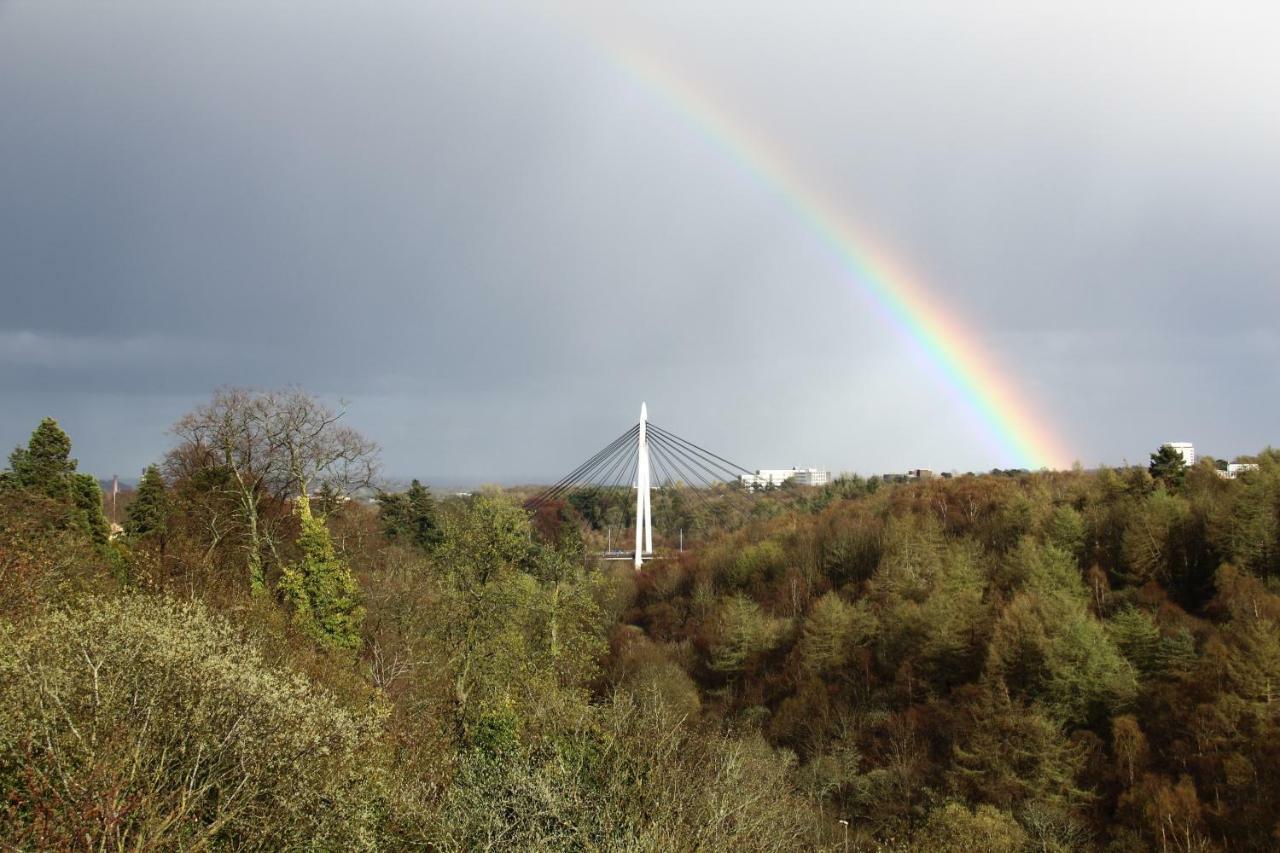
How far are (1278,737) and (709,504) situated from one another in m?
63.1

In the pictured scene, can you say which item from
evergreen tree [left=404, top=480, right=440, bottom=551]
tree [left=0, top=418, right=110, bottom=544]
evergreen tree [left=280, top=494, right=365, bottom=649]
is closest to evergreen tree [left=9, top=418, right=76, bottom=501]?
tree [left=0, top=418, right=110, bottom=544]

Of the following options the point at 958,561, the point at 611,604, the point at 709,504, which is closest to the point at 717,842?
the point at 958,561

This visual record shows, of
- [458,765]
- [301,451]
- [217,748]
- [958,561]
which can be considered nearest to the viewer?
[217,748]

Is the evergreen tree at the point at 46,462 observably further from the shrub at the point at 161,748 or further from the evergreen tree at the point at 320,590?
the shrub at the point at 161,748

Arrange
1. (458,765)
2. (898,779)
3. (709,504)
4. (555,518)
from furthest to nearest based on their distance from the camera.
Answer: (709,504) < (555,518) < (898,779) < (458,765)

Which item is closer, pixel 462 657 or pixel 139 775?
pixel 139 775

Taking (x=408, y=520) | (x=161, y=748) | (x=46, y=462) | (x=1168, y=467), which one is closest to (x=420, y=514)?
(x=408, y=520)

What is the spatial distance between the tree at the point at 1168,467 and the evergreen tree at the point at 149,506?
41993 mm

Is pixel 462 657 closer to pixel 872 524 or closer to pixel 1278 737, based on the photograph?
pixel 1278 737

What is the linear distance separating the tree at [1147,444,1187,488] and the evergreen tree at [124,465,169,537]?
138ft

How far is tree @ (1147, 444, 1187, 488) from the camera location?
141 feet

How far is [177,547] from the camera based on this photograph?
21516 mm

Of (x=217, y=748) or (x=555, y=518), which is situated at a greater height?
(x=555, y=518)

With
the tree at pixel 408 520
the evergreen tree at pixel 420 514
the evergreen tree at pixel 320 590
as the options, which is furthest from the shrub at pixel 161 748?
the tree at pixel 408 520
